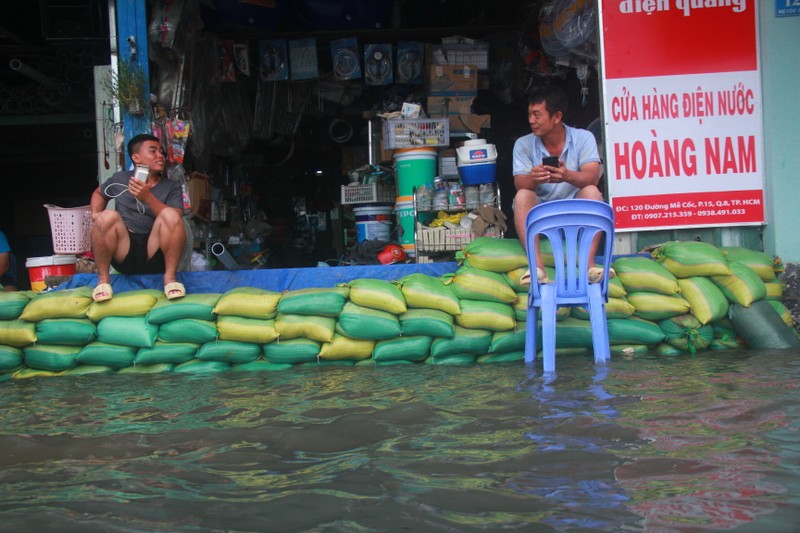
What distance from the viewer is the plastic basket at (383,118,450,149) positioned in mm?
5809

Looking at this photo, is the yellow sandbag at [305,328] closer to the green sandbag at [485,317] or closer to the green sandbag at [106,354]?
the green sandbag at [485,317]

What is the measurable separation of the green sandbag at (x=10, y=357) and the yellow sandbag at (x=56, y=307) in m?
0.18

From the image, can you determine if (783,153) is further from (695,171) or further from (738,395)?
(738,395)

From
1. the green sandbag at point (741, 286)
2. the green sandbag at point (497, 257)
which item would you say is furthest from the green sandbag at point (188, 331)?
the green sandbag at point (741, 286)

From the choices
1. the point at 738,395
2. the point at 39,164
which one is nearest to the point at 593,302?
the point at 738,395

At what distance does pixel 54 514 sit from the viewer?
1859mm

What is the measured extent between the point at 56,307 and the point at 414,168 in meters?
2.79

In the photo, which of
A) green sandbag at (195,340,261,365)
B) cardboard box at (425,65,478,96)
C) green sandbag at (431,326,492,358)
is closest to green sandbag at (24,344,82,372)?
green sandbag at (195,340,261,365)

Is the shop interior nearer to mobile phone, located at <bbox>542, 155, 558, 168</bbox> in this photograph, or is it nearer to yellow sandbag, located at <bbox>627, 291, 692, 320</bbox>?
mobile phone, located at <bbox>542, 155, 558, 168</bbox>

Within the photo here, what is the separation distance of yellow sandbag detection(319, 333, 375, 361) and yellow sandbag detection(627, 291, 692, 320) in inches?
57.4

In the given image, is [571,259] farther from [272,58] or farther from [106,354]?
[272,58]

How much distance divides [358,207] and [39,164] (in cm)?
586

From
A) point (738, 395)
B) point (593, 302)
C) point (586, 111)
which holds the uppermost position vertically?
point (586, 111)

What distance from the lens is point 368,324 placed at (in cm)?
404
